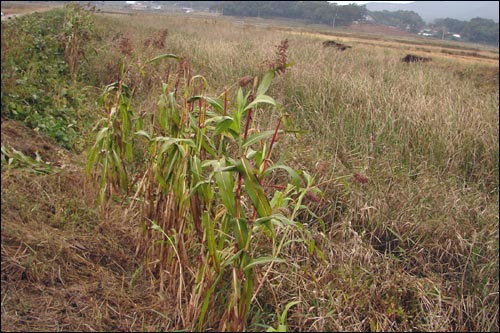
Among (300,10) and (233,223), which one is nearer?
(233,223)

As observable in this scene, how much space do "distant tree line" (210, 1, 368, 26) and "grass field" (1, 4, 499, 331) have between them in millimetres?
14605

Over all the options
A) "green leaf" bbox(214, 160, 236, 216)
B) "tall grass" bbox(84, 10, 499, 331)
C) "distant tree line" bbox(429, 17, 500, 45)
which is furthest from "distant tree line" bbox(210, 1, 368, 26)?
"green leaf" bbox(214, 160, 236, 216)

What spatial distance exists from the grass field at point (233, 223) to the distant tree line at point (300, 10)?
14.6m

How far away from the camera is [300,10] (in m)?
24.1

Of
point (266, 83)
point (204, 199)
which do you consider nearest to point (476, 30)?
point (266, 83)

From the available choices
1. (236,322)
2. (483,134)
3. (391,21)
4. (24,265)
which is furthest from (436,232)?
(391,21)

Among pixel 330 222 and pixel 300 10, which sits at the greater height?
pixel 300 10

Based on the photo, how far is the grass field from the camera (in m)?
2.14

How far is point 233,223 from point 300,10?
24.0m

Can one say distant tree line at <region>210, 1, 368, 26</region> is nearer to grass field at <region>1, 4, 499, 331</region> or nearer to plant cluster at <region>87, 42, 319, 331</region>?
grass field at <region>1, 4, 499, 331</region>

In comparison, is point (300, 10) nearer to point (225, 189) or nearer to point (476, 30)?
point (476, 30)

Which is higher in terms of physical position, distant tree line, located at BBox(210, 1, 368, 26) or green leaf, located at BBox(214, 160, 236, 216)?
distant tree line, located at BBox(210, 1, 368, 26)

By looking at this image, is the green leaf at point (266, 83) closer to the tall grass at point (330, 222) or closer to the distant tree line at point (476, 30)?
the tall grass at point (330, 222)

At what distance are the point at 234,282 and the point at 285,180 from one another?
182cm
